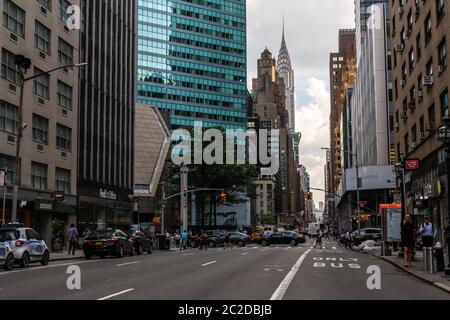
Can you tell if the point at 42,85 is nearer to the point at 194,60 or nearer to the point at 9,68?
the point at 9,68

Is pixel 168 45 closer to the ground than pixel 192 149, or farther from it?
Result: farther from it

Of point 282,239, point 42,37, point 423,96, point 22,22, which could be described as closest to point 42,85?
point 42,37

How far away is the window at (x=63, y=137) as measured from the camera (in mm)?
45312

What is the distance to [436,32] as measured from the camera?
3325 centimetres

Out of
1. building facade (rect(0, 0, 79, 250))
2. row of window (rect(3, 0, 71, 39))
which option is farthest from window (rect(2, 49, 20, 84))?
row of window (rect(3, 0, 71, 39))

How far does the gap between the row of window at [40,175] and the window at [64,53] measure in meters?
8.70

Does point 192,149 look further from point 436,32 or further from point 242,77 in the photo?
point 242,77

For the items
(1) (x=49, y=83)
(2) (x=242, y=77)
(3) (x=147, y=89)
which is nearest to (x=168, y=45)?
(3) (x=147, y=89)

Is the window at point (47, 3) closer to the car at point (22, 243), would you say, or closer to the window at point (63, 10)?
the window at point (63, 10)

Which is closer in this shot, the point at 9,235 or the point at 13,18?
the point at 9,235

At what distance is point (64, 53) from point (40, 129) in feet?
25.2

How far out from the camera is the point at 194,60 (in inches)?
5325

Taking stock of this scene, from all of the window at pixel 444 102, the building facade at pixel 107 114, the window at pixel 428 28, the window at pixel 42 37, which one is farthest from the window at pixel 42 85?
the window at pixel 444 102
